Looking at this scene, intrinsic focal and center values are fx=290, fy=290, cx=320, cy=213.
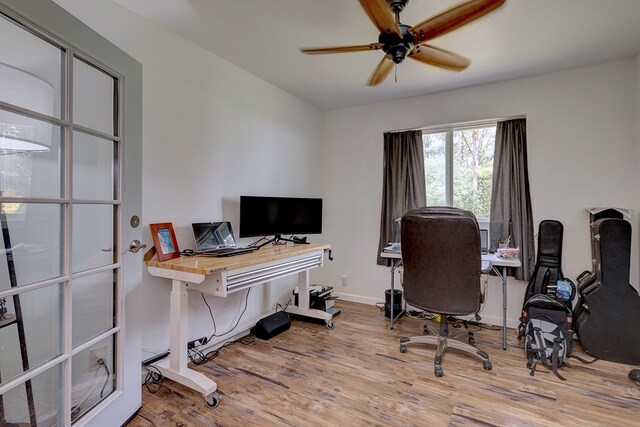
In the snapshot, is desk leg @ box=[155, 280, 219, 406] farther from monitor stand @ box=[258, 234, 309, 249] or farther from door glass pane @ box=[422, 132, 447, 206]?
door glass pane @ box=[422, 132, 447, 206]

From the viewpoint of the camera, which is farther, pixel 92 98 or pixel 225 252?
pixel 225 252

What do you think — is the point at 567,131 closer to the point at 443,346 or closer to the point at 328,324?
the point at 443,346

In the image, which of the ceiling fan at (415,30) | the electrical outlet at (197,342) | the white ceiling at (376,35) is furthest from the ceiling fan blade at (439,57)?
the electrical outlet at (197,342)

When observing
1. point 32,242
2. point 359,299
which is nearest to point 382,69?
point 32,242

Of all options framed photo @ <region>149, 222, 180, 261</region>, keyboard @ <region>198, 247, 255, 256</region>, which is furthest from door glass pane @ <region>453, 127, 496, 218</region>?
framed photo @ <region>149, 222, 180, 261</region>

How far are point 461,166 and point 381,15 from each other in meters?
2.27

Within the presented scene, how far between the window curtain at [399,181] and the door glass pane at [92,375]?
110 inches

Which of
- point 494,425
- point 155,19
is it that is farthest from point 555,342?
point 155,19

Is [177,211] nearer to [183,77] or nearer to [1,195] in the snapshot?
[183,77]

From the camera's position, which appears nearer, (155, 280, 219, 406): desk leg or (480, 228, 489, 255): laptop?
(155, 280, 219, 406): desk leg

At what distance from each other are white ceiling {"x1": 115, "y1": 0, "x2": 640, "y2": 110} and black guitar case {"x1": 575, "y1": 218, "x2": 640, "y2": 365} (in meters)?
1.45

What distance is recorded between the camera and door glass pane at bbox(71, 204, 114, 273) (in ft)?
4.43

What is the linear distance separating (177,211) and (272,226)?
0.93 m

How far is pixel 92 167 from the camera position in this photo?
1.46 m
